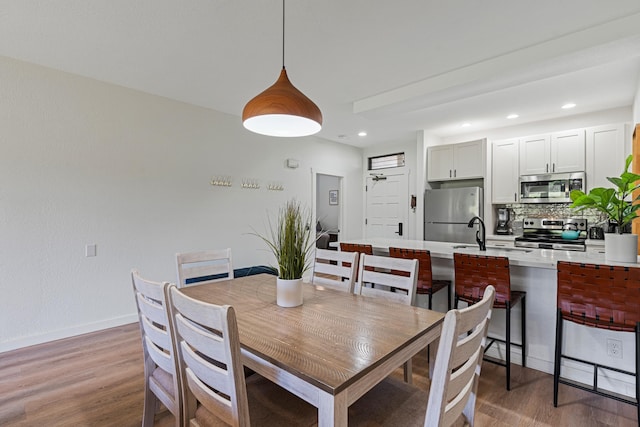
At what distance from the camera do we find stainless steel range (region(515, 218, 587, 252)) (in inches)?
160

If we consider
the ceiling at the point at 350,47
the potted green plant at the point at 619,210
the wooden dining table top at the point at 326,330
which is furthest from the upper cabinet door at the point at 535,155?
the wooden dining table top at the point at 326,330

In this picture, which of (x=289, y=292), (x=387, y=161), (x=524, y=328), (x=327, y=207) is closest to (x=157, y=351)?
(x=289, y=292)

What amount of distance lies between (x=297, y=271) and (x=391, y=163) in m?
5.04

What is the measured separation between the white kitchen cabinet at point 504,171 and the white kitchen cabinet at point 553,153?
0.10 metres

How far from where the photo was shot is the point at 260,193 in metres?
4.76

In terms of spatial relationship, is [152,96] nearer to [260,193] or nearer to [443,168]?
[260,193]

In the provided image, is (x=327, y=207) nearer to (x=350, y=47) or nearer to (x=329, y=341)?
(x=350, y=47)

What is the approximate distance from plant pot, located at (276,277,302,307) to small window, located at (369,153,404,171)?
4910mm

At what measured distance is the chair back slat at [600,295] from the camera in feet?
5.99

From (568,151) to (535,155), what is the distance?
0.37 meters

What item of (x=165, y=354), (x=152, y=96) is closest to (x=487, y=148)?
(x=152, y=96)

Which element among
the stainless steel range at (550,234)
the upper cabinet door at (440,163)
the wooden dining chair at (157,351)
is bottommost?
the wooden dining chair at (157,351)

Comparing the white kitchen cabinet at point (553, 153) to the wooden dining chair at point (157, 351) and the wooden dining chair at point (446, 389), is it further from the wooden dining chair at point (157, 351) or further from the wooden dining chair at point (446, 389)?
the wooden dining chair at point (157, 351)

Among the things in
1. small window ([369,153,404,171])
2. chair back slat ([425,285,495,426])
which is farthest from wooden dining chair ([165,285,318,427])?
small window ([369,153,404,171])
